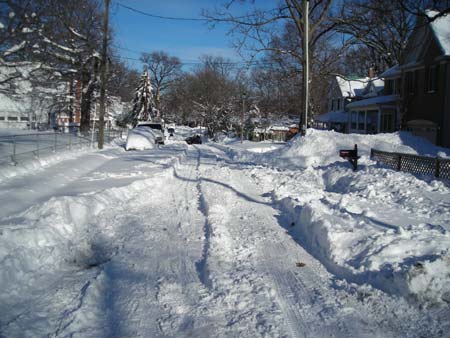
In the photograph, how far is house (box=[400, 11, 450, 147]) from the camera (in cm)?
2442

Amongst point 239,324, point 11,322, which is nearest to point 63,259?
point 11,322

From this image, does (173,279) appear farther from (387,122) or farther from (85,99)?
(387,122)

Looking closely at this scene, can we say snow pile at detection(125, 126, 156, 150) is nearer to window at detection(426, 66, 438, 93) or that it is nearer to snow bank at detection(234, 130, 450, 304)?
snow bank at detection(234, 130, 450, 304)

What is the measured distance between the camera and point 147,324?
4.36m

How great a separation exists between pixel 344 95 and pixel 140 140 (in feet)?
103

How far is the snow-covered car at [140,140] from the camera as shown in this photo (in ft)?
93.5

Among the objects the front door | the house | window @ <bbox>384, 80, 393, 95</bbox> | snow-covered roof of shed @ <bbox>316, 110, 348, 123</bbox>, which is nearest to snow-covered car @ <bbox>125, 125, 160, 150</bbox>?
the house

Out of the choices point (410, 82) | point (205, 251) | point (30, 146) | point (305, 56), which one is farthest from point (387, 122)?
point (205, 251)

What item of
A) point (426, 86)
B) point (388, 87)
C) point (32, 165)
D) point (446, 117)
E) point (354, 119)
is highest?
point (388, 87)

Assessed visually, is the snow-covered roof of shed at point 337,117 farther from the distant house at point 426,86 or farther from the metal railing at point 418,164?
the metal railing at point 418,164

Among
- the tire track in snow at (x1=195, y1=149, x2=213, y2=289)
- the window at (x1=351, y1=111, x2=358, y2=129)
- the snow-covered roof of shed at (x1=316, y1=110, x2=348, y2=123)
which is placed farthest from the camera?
the snow-covered roof of shed at (x1=316, y1=110, x2=348, y2=123)

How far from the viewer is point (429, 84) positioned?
87.7ft

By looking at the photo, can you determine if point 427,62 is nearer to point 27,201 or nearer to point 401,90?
point 401,90

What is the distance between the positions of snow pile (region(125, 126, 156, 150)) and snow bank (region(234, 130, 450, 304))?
1366 centimetres
